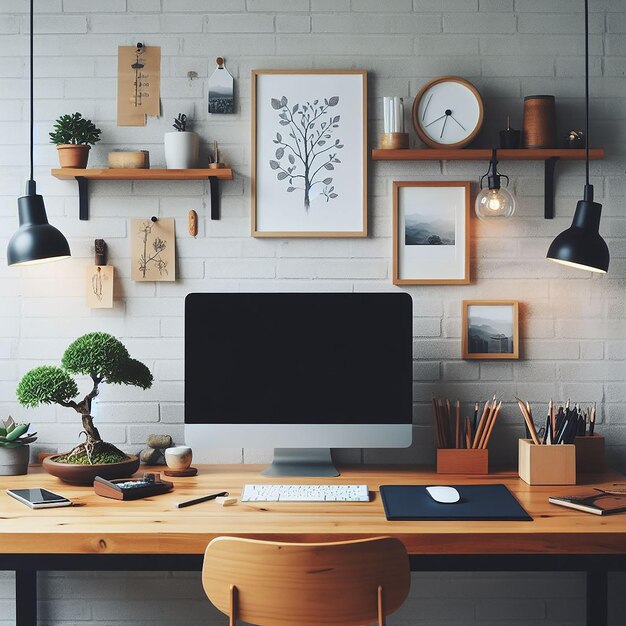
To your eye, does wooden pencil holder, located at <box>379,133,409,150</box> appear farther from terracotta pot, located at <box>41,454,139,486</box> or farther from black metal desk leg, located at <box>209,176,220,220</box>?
terracotta pot, located at <box>41,454,139,486</box>

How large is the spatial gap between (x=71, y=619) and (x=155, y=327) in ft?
3.20

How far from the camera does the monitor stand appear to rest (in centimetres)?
227

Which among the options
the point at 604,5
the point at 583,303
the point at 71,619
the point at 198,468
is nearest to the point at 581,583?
the point at 583,303

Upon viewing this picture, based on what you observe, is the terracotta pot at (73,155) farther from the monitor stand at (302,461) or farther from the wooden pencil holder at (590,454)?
the wooden pencil holder at (590,454)

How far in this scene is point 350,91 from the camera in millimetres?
2434

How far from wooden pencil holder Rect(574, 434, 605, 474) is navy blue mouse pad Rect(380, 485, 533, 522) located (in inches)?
13.5

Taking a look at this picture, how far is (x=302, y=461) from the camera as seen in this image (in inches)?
90.4

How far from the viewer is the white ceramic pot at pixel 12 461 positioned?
226cm

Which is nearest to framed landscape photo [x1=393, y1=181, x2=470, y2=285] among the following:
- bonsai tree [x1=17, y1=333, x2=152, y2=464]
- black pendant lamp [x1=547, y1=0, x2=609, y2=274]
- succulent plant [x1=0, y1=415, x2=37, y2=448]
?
black pendant lamp [x1=547, y1=0, x2=609, y2=274]

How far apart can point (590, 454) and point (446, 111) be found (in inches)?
44.6

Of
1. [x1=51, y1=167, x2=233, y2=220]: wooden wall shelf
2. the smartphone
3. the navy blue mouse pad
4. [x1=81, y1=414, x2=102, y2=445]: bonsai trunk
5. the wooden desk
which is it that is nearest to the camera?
the wooden desk

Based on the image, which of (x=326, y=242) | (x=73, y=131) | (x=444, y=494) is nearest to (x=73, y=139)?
(x=73, y=131)

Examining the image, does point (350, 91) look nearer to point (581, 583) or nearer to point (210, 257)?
point (210, 257)

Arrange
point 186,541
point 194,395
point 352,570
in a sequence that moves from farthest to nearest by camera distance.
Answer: point 194,395 < point 186,541 < point 352,570
